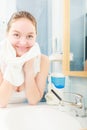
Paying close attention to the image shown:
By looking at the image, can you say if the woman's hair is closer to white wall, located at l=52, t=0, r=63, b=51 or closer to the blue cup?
white wall, located at l=52, t=0, r=63, b=51

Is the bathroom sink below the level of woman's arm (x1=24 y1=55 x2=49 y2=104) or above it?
below

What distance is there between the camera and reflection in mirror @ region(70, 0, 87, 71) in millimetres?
1282

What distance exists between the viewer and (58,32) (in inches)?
60.1

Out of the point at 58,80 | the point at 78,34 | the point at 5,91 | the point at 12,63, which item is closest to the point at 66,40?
the point at 78,34

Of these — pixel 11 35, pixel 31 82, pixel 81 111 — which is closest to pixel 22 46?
pixel 11 35

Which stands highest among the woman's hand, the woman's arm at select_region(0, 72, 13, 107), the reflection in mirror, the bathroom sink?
the reflection in mirror

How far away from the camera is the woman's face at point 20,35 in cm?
138

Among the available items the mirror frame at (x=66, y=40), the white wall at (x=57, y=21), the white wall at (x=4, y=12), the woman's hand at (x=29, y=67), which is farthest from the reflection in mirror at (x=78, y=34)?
the white wall at (x=4, y=12)

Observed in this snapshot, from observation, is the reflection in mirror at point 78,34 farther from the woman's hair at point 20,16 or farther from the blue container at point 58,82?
the woman's hair at point 20,16

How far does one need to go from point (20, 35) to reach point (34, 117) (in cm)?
49

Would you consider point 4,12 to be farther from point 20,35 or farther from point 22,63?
point 22,63

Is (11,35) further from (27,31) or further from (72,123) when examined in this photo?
(72,123)

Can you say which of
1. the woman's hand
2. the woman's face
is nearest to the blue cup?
the woman's hand

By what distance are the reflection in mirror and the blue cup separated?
90 millimetres
